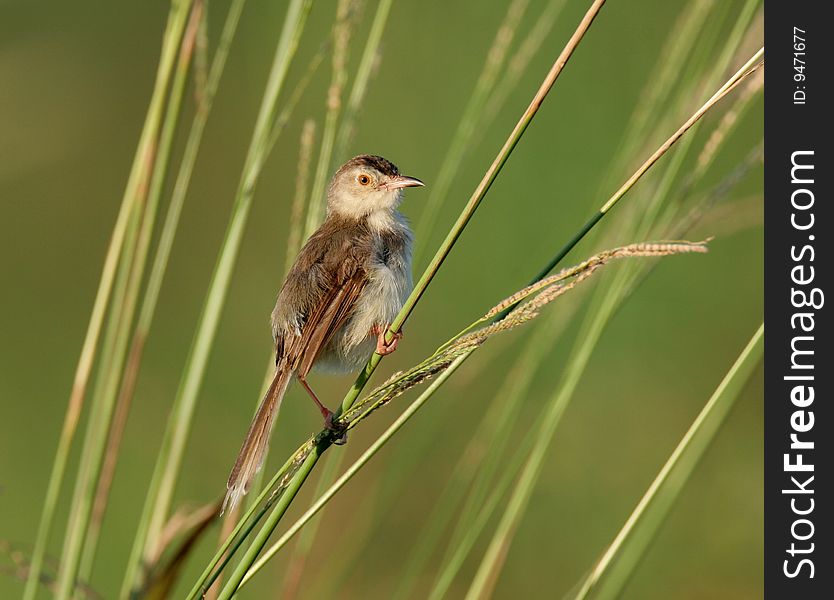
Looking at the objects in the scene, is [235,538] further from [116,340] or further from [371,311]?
[371,311]

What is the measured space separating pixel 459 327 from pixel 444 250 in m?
3.82

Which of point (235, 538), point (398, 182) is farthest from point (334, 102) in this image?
point (235, 538)

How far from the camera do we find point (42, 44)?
3.66 m

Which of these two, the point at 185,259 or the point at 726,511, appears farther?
the point at 185,259

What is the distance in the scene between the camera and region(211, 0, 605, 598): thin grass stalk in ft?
5.97

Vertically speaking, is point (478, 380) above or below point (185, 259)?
below

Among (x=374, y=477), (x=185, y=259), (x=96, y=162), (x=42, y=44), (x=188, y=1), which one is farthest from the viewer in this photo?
(x=96, y=162)

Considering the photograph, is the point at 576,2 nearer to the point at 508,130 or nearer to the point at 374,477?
the point at 508,130

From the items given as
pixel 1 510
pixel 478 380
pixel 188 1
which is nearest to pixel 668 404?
pixel 478 380

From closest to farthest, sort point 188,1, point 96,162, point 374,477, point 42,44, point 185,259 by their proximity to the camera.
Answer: point 188,1 < point 42,44 < point 374,477 < point 185,259 < point 96,162

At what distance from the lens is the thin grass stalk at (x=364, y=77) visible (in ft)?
8.46

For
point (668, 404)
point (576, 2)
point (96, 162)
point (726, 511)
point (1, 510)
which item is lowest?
point (726, 511)

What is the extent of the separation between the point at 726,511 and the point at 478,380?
153 cm

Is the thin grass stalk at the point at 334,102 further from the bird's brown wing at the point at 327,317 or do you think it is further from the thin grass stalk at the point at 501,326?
the thin grass stalk at the point at 501,326
